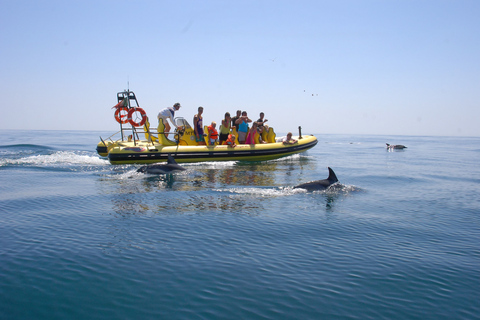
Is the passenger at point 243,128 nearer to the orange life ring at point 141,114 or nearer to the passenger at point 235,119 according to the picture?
the passenger at point 235,119

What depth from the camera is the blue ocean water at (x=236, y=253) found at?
4637 mm

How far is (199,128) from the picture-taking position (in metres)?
19.7

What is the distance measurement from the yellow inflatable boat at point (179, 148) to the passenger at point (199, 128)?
20 cm

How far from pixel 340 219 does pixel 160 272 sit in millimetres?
4795

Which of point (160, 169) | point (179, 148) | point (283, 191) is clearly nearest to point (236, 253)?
point (283, 191)

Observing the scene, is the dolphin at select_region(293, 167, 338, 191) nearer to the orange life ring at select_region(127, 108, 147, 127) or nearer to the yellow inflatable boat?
the yellow inflatable boat

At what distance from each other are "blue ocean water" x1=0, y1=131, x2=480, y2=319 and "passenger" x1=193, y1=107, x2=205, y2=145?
730 cm

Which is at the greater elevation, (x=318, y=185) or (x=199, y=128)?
(x=199, y=128)

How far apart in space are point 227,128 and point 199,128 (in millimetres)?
1497

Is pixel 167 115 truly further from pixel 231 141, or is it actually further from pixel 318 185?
pixel 318 185

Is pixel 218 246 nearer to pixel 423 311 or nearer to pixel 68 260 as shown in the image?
pixel 68 260

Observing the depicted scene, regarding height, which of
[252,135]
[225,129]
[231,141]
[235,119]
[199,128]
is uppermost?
[235,119]

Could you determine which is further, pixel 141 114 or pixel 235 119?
pixel 235 119

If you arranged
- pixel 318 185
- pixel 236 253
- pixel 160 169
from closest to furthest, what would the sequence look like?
pixel 236 253 → pixel 318 185 → pixel 160 169
